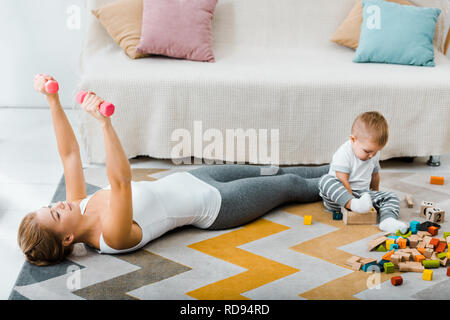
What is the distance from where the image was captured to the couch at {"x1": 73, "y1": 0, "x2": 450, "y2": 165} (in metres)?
2.95

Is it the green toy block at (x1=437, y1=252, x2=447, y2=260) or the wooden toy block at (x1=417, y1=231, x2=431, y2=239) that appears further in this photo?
the wooden toy block at (x1=417, y1=231, x2=431, y2=239)

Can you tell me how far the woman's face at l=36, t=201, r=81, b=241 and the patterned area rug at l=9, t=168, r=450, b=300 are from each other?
0.46 ft

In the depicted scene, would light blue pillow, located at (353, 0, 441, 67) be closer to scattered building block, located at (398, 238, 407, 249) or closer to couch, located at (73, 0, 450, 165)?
couch, located at (73, 0, 450, 165)

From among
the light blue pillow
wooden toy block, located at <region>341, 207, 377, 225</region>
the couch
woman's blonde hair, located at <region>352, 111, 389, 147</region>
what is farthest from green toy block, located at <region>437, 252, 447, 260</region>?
the light blue pillow

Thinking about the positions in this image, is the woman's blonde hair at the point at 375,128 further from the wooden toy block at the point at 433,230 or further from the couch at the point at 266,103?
the couch at the point at 266,103

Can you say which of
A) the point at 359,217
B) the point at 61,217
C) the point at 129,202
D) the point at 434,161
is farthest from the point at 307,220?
the point at 434,161

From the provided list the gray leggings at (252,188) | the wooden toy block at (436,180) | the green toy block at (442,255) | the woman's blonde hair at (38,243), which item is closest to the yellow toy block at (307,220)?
the gray leggings at (252,188)

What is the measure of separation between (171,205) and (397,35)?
1.76 metres

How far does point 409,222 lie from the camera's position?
2434 mm

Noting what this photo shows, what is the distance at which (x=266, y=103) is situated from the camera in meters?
2.98
